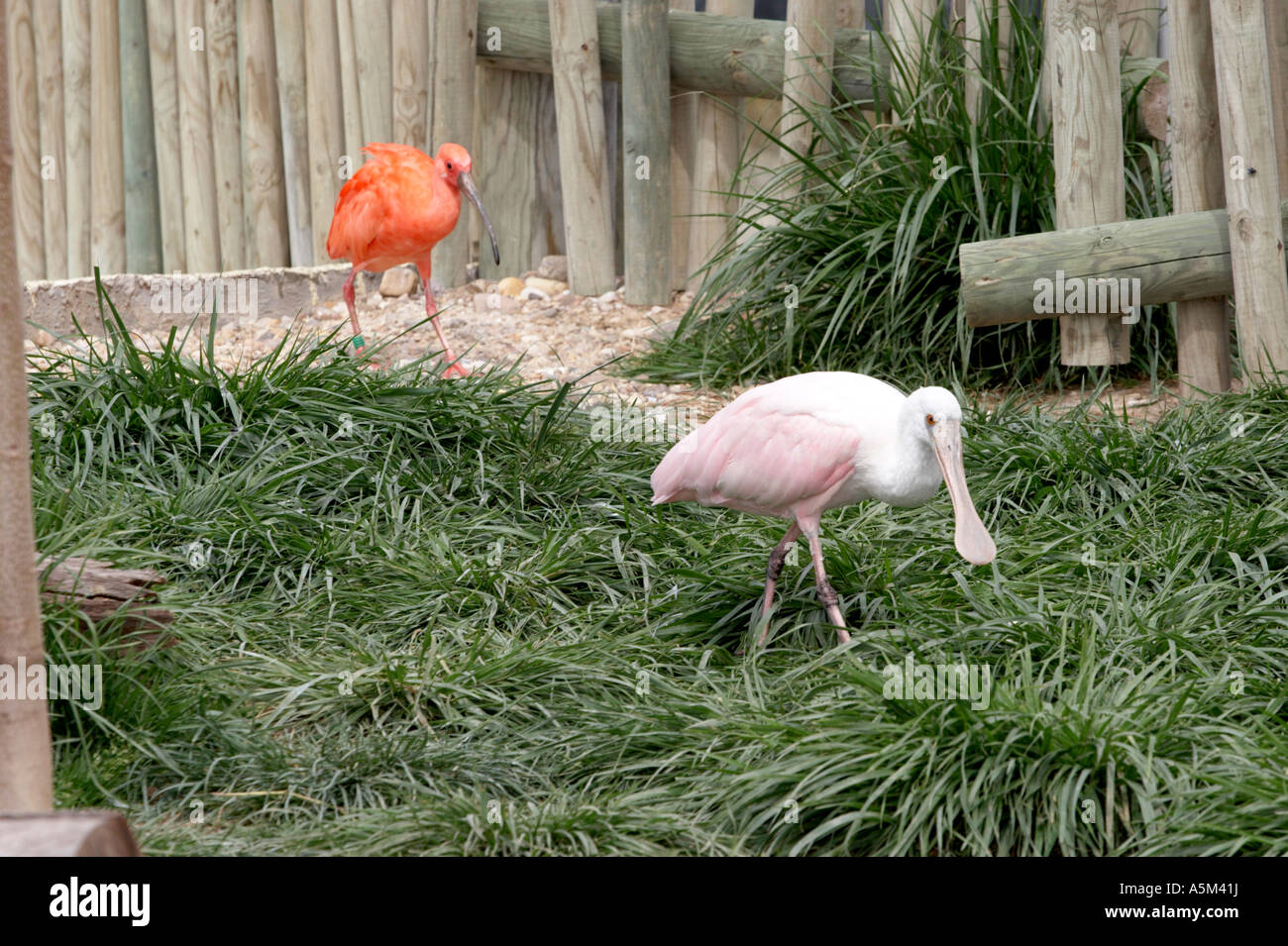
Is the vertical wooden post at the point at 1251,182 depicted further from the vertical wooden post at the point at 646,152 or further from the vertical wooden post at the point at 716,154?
the vertical wooden post at the point at 646,152

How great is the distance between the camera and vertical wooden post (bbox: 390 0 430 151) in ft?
22.5

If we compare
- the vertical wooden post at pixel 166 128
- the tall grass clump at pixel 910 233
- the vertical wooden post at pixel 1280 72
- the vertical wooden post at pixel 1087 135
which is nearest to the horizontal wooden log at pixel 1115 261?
the vertical wooden post at pixel 1087 135

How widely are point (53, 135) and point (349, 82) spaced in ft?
5.86

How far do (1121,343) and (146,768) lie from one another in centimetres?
381

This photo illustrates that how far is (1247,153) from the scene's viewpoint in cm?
481

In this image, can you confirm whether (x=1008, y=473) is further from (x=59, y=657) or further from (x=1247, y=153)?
(x=59, y=657)

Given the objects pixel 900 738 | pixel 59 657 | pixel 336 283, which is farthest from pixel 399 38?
pixel 900 738

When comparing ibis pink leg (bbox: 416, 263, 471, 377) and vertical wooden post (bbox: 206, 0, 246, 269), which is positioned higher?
vertical wooden post (bbox: 206, 0, 246, 269)

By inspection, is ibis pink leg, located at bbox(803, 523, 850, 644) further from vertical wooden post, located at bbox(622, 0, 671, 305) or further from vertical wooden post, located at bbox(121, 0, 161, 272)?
vertical wooden post, located at bbox(121, 0, 161, 272)

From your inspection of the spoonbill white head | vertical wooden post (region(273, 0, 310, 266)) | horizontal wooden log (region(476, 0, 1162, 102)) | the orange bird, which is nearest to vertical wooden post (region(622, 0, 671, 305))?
horizontal wooden log (region(476, 0, 1162, 102))

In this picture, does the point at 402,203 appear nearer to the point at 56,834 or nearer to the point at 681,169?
the point at 681,169

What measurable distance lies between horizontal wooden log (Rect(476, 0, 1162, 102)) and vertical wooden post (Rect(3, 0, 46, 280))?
2.58 metres

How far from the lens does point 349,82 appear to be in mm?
7078

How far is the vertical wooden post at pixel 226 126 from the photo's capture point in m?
7.17
